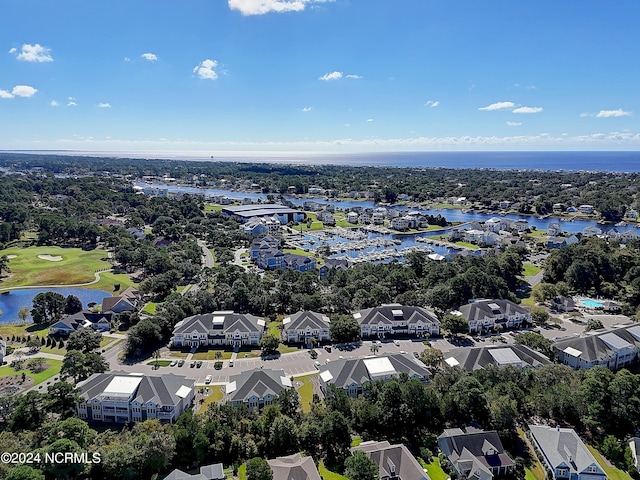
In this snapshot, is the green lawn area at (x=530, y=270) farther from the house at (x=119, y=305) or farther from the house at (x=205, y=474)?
the house at (x=205, y=474)

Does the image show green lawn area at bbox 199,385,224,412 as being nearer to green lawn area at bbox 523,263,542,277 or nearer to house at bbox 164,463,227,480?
house at bbox 164,463,227,480

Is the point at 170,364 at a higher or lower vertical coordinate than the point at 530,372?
lower

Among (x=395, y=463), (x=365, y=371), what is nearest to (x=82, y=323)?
(x=365, y=371)

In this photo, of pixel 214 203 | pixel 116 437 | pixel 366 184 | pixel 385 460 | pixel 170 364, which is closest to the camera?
pixel 385 460

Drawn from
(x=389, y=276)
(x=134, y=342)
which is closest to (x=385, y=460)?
(x=134, y=342)

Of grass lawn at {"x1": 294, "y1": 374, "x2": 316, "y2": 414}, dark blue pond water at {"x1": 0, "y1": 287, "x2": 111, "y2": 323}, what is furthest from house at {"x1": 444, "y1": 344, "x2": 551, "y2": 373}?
dark blue pond water at {"x1": 0, "y1": 287, "x2": 111, "y2": 323}

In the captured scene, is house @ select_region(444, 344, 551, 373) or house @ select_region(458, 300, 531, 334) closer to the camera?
house @ select_region(444, 344, 551, 373)

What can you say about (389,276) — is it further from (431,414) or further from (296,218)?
(296,218)
